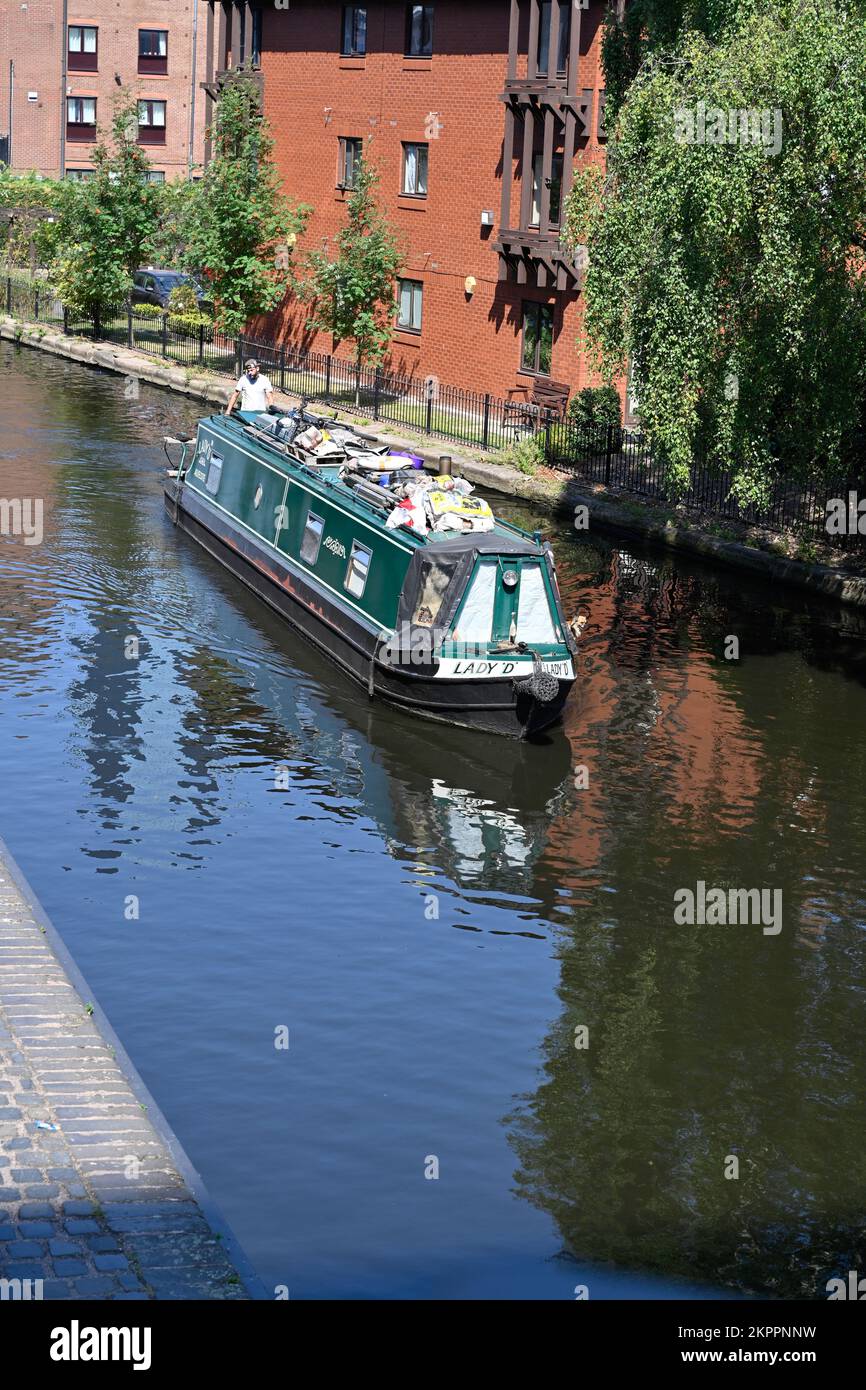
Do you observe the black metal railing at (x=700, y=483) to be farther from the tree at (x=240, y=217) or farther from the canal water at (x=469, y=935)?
the tree at (x=240, y=217)

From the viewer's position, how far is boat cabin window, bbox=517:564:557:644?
1767 cm

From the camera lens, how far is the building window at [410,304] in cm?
3788

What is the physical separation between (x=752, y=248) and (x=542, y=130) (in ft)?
47.1

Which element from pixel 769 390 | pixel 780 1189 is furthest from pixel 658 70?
pixel 780 1189

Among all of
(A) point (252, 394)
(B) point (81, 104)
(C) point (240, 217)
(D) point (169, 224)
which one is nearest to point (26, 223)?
(D) point (169, 224)

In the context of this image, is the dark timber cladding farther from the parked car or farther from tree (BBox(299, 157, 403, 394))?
the parked car

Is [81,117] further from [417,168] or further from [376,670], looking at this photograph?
[376,670]

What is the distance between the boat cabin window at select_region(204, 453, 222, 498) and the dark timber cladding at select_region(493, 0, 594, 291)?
10116 mm

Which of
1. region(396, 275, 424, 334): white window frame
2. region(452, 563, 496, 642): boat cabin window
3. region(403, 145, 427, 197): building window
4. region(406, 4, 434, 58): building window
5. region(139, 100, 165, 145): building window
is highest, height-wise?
region(139, 100, 165, 145): building window

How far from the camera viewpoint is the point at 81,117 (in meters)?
71.3

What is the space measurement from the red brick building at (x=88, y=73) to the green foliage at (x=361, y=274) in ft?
120

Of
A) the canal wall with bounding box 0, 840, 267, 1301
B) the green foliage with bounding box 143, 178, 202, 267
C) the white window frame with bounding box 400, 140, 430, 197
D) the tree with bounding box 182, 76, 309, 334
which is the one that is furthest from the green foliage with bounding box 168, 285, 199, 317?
the canal wall with bounding box 0, 840, 267, 1301
